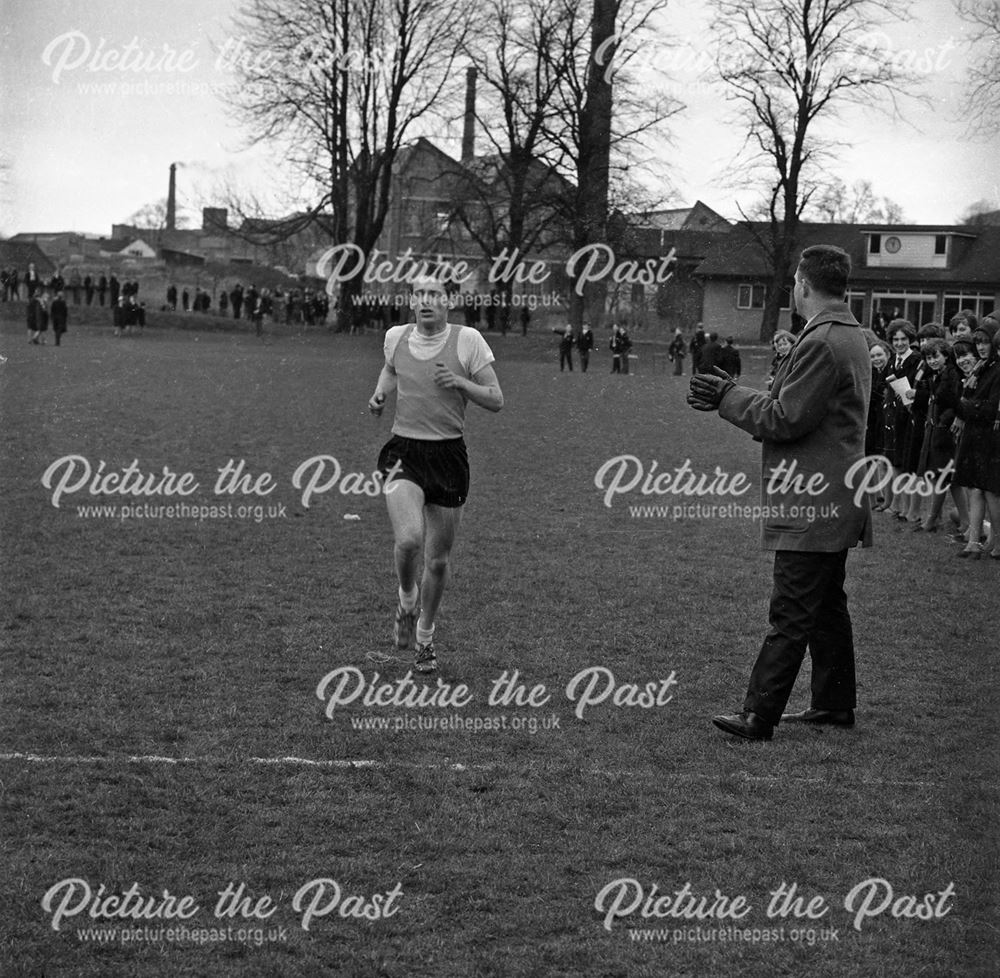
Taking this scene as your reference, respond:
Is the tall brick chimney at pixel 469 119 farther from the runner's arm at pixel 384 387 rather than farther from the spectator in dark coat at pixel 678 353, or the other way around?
the runner's arm at pixel 384 387

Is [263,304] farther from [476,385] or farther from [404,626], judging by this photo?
[476,385]

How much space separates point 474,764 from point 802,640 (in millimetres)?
1660

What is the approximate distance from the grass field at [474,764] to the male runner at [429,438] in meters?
0.58

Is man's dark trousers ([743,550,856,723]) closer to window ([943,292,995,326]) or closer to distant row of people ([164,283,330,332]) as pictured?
distant row of people ([164,283,330,332])

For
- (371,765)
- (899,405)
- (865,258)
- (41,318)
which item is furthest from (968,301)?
(371,765)

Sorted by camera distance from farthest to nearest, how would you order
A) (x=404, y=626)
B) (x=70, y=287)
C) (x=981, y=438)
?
(x=70, y=287) < (x=981, y=438) < (x=404, y=626)

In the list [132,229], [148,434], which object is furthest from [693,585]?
[132,229]

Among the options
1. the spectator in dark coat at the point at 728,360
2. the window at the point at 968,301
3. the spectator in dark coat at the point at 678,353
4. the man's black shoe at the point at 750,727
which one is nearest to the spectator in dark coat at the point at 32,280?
the spectator in dark coat at the point at 678,353

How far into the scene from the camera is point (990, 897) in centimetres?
496

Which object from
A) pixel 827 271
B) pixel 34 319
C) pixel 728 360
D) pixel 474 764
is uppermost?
pixel 827 271

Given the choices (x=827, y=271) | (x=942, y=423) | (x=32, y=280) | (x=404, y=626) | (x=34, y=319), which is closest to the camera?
(x=827, y=271)

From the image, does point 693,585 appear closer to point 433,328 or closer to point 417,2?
point 433,328

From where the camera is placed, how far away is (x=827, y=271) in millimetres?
6945

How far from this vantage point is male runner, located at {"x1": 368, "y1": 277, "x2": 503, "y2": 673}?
7918 mm
